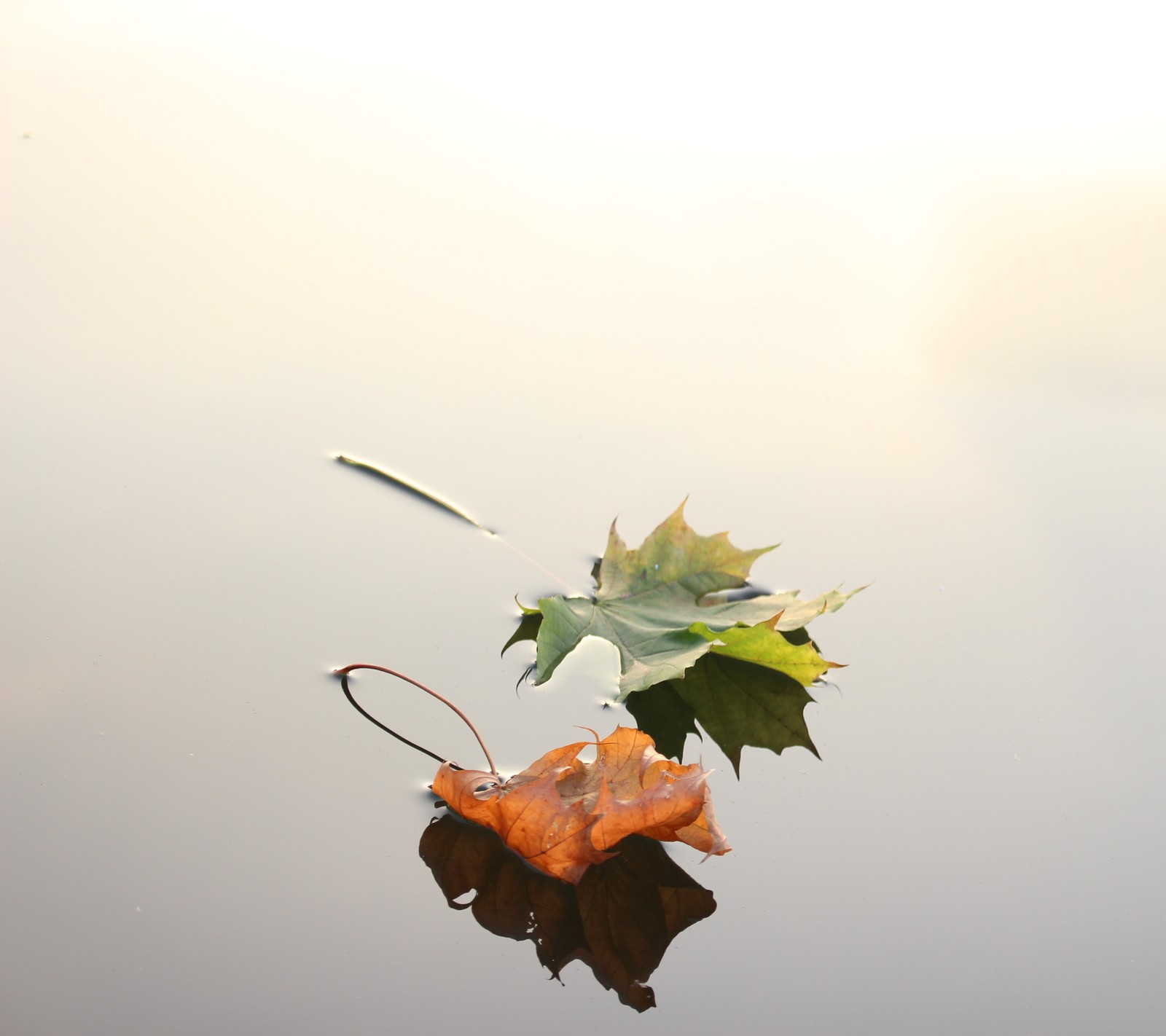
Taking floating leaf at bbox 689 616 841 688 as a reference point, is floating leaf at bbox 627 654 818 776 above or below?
below

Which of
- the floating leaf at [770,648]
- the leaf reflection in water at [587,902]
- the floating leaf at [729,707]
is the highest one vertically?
the floating leaf at [770,648]

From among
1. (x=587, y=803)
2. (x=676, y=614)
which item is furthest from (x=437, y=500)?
(x=587, y=803)

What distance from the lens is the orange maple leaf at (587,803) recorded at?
0.52 metres

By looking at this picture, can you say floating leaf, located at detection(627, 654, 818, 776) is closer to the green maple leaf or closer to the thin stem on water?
the green maple leaf

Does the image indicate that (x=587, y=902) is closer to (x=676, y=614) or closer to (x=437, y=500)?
(x=676, y=614)

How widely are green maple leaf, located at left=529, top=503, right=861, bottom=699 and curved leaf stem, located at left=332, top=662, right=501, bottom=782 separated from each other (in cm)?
5

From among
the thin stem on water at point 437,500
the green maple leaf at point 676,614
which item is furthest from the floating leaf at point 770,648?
the thin stem on water at point 437,500

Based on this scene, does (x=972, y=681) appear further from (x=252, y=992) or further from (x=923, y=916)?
(x=252, y=992)

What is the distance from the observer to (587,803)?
1.76 feet

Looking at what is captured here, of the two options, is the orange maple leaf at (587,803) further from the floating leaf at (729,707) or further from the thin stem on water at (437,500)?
the thin stem on water at (437,500)

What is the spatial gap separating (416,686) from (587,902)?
0.18 m

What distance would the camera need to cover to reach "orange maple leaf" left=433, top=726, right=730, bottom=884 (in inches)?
20.3

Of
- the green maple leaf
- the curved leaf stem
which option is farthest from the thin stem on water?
the curved leaf stem

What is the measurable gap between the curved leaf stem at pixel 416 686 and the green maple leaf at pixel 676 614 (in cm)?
5
